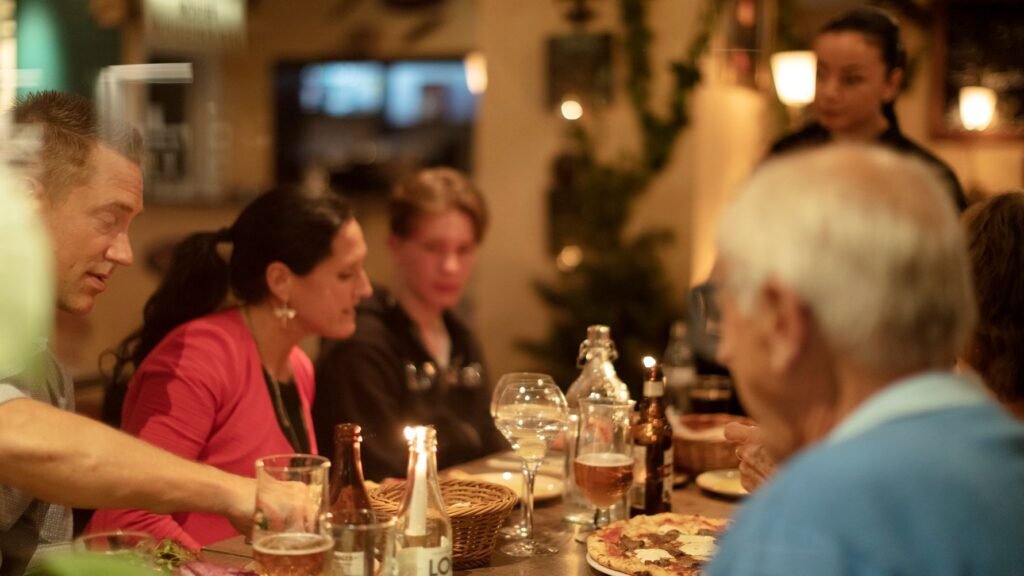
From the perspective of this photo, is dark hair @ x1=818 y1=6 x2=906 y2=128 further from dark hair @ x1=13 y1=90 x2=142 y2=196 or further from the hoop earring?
dark hair @ x1=13 y1=90 x2=142 y2=196

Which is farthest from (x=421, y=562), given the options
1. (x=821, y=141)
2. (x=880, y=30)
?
(x=880, y=30)

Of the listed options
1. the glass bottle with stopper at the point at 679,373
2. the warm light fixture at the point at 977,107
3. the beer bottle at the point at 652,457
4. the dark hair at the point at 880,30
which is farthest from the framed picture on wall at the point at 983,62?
the beer bottle at the point at 652,457

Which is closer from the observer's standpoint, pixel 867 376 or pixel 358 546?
pixel 867 376

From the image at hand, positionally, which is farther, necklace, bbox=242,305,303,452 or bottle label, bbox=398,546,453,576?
necklace, bbox=242,305,303,452

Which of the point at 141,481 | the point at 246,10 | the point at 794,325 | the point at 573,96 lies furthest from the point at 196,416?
the point at 246,10

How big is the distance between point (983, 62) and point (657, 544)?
6.85m

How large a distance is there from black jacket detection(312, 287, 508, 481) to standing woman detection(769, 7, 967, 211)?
46.2 inches

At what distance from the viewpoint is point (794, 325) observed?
46.1 inches

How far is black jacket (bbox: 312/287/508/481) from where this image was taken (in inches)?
119

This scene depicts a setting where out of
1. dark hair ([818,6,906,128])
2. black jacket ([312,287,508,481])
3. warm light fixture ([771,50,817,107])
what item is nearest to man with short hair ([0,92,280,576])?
black jacket ([312,287,508,481])

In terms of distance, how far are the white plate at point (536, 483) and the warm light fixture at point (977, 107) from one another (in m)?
6.19

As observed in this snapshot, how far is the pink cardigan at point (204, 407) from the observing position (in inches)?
92.1

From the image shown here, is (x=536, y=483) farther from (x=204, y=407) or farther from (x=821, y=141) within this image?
(x=821, y=141)

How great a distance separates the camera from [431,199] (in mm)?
3621
